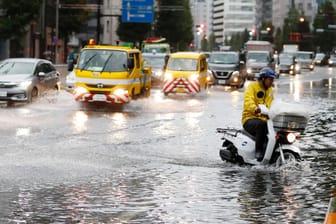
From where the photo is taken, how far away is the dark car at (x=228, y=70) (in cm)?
4491

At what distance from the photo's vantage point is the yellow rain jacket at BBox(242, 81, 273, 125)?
43.3 ft

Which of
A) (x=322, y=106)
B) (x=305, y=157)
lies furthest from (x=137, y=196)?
(x=322, y=106)

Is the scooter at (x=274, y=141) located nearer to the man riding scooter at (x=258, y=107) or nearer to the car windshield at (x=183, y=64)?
the man riding scooter at (x=258, y=107)

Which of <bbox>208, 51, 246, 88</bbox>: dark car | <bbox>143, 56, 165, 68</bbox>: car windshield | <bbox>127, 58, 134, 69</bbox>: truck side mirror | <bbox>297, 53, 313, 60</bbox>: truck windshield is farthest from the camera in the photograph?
<bbox>297, 53, 313, 60</bbox>: truck windshield

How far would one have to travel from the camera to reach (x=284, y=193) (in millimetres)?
11000

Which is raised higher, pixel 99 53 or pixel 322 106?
pixel 99 53

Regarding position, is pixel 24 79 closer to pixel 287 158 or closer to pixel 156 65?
pixel 287 158

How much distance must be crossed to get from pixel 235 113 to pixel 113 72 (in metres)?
4.23

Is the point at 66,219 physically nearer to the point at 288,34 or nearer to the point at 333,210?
the point at 333,210

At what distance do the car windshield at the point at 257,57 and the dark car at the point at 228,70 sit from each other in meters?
12.7

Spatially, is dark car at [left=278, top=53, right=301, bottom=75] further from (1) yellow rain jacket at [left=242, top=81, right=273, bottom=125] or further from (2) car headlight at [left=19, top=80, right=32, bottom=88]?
(1) yellow rain jacket at [left=242, top=81, right=273, bottom=125]

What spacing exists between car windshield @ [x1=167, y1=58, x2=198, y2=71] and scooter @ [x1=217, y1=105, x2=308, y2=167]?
22971 millimetres

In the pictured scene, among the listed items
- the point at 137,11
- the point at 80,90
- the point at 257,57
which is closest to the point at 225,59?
the point at 257,57

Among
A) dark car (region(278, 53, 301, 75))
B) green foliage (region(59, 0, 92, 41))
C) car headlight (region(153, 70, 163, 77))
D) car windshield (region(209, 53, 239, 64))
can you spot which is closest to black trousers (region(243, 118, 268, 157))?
car headlight (region(153, 70, 163, 77))
